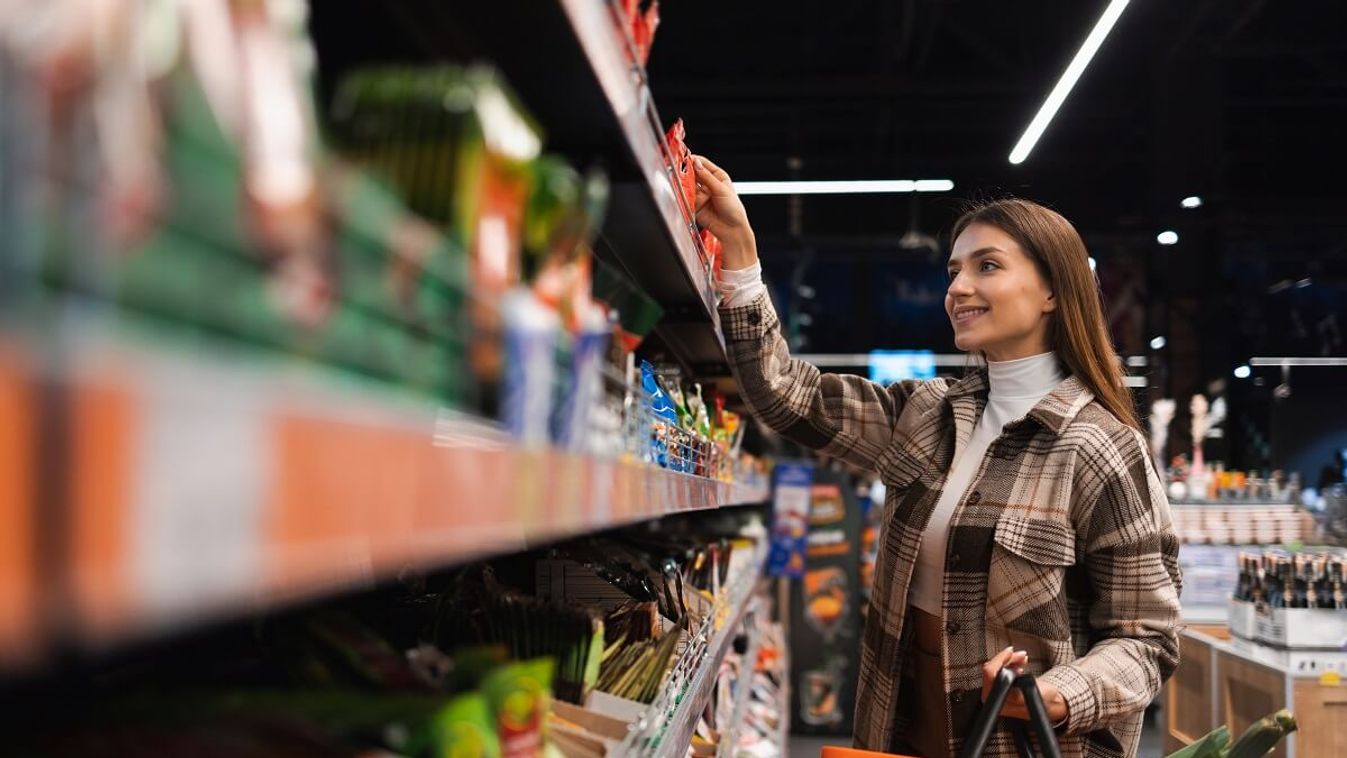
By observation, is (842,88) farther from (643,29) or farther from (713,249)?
(643,29)

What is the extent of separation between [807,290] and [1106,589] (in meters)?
14.9

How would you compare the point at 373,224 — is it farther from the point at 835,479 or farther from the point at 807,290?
the point at 807,290

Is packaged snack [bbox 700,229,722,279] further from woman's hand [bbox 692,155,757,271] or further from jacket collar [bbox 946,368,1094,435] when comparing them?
jacket collar [bbox 946,368,1094,435]

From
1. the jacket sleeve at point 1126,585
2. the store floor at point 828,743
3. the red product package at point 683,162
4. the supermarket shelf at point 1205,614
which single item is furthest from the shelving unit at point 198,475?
the store floor at point 828,743

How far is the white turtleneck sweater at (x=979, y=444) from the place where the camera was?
244 centimetres

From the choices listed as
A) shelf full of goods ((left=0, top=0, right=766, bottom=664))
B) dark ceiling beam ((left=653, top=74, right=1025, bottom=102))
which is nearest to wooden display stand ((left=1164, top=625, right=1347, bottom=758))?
shelf full of goods ((left=0, top=0, right=766, bottom=664))

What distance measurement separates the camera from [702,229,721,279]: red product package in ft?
7.38

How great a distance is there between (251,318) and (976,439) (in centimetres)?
226

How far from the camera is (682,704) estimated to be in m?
1.70

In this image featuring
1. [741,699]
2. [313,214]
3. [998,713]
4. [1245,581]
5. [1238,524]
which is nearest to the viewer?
[313,214]

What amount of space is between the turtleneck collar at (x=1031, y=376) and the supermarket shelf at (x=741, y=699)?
3.35ft

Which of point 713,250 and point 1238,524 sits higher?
point 713,250

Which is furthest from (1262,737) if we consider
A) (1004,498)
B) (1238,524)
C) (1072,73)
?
(1072,73)

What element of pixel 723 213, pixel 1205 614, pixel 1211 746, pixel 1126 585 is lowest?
pixel 1205 614
